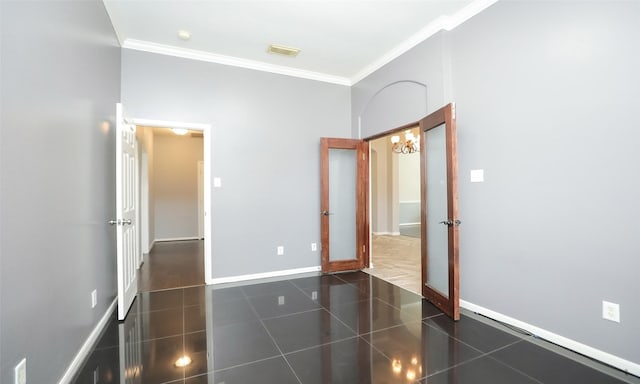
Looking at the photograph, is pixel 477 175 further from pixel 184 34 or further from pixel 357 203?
pixel 184 34

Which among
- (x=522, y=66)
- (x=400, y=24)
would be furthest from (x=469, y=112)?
(x=400, y=24)

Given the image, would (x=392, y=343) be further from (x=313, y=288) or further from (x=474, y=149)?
(x=474, y=149)

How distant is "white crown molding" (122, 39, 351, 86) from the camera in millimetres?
3549

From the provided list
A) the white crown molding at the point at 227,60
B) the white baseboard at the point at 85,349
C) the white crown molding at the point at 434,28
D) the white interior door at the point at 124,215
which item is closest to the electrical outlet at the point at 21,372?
the white baseboard at the point at 85,349

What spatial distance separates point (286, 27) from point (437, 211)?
262cm

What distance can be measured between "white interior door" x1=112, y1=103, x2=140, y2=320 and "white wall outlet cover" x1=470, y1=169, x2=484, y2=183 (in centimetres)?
336

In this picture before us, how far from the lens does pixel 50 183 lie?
1.67 meters

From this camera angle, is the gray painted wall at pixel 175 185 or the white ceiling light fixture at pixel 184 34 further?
the gray painted wall at pixel 175 185

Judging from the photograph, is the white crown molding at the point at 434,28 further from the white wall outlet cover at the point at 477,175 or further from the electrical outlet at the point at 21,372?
the electrical outlet at the point at 21,372

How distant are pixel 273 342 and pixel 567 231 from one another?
2431mm

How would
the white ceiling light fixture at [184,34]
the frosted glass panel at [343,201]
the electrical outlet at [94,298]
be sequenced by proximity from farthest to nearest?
the frosted glass panel at [343,201] → the white ceiling light fixture at [184,34] → the electrical outlet at [94,298]

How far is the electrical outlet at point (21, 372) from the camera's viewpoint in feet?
4.32

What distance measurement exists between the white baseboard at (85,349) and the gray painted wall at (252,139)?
1.36 m

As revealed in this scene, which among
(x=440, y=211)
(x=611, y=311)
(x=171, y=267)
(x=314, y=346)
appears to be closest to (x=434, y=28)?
(x=440, y=211)
